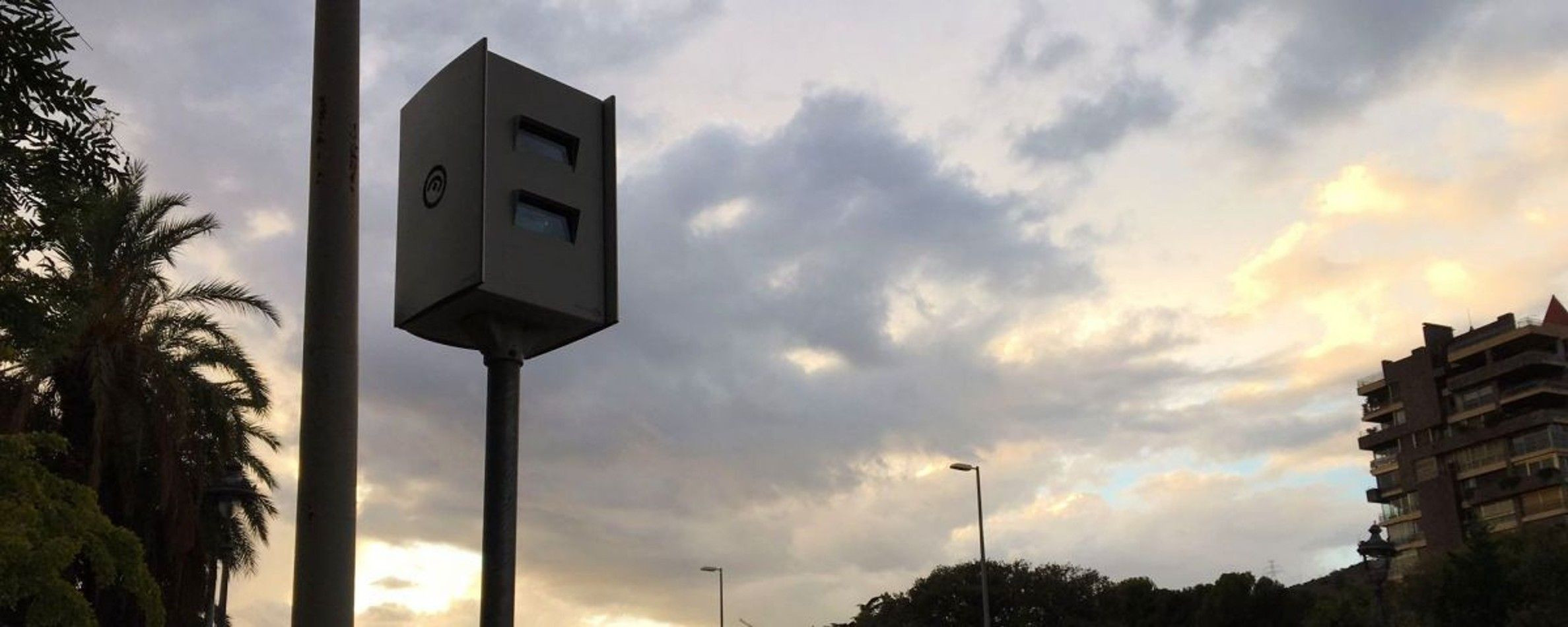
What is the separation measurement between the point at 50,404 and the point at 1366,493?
114490 millimetres

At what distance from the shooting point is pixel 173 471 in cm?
2411

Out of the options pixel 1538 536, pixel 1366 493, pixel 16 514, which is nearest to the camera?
pixel 16 514

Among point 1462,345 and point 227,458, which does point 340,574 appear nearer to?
point 227,458

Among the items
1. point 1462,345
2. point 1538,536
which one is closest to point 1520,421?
point 1462,345

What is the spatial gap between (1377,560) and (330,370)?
2118 centimetres

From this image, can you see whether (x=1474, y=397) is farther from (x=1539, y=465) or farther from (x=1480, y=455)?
(x=1539, y=465)

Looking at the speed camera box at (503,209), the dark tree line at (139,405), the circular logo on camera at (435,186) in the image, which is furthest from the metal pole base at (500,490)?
the dark tree line at (139,405)

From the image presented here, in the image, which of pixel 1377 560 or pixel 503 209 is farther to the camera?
pixel 1377 560

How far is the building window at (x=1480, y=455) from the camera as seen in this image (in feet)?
344

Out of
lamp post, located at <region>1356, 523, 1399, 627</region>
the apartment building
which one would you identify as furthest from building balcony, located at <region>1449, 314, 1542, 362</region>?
lamp post, located at <region>1356, 523, 1399, 627</region>

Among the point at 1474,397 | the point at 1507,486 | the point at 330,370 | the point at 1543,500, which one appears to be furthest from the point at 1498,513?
the point at 330,370

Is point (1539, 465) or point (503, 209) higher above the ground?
point (1539, 465)

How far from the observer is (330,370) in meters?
3.74

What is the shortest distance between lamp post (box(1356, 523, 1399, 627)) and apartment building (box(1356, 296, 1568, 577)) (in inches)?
3361
